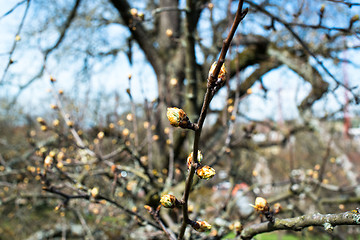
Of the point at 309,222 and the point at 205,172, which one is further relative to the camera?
the point at 309,222

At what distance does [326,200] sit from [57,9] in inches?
179

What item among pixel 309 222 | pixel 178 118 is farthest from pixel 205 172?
pixel 309 222

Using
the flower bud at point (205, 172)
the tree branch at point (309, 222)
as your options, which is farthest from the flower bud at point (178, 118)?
the tree branch at point (309, 222)

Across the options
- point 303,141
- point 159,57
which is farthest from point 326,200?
point 303,141

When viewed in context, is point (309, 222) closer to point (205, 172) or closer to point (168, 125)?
point (205, 172)

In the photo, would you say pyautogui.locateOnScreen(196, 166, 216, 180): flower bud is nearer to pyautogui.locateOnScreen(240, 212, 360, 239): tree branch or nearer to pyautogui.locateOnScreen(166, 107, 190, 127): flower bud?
pyautogui.locateOnScreen(166, 107, 190, 127): flower bud

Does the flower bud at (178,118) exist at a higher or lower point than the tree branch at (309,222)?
higher

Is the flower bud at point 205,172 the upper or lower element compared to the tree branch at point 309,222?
upper

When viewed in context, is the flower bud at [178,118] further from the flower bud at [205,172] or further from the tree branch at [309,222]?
the tree branch at [309,222]

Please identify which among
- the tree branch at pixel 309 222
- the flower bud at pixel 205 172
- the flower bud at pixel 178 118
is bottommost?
the tree branch at pixel 309 222

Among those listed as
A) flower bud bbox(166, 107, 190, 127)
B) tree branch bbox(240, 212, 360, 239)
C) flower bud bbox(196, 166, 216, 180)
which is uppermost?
flower bud bbox(166, 107, 190, 127)

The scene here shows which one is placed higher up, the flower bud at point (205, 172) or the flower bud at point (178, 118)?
the flower bud at point (178, 118)

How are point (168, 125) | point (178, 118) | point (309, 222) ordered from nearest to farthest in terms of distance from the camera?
point (178, 118) → point (309, 222) → point (168, 125)

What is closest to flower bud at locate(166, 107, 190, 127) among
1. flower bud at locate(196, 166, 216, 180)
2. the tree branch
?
flower bud at locate(196, 166, 216, 180)
